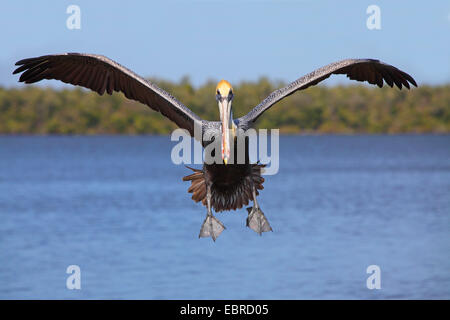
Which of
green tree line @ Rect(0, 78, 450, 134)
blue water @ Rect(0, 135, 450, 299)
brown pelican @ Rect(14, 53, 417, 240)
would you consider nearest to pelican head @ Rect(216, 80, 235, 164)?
brown pelican @ Rect(14, 53, 417, 240)

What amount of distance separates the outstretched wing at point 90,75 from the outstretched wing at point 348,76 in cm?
102

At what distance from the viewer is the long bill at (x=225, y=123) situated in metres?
8.22

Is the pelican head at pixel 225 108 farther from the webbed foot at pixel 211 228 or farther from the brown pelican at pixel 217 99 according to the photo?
the webbed foot at pixel 211 228

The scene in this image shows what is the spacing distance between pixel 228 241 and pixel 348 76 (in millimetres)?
23305

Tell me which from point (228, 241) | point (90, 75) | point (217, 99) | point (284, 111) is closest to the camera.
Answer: point (217, 99)

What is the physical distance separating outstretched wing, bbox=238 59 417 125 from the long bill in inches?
30.0

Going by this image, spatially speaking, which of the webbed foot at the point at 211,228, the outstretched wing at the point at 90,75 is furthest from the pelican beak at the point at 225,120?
the outstretched wing at the point at 90,75

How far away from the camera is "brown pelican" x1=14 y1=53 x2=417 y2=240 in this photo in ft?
30.0

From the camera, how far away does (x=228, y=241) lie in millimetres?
33469

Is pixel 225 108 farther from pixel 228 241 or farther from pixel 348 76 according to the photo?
pixel 228 241

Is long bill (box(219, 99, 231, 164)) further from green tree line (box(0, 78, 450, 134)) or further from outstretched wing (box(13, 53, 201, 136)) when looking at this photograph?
green tree line (box(0, 78, 450, 134))

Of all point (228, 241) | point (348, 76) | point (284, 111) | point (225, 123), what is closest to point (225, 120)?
point (225, 123)

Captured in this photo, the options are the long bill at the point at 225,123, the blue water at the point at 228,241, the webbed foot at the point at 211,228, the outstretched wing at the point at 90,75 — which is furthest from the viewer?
the blue water at the point at 228,241

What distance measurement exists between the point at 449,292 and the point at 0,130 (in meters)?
125
